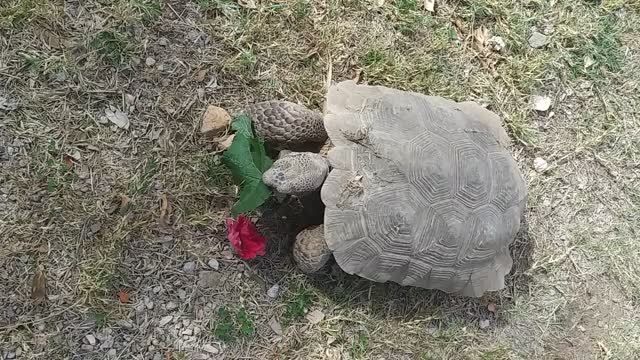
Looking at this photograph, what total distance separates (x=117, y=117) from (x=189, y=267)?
82 cm

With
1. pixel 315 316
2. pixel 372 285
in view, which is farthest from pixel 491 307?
pixel 315 316

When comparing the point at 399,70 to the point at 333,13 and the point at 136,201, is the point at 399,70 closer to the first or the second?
the point at 333,13

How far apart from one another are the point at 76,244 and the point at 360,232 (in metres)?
1.34

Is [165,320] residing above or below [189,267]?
below

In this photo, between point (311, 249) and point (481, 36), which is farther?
point (481, 36)

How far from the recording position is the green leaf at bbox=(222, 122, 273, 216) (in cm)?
277

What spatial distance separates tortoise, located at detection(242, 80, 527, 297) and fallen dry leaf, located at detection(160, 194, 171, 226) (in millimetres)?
559

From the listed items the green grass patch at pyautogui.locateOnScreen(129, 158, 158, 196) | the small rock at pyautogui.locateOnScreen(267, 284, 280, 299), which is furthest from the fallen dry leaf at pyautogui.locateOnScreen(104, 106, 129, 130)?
the small rock at pyautogui.locateOnScreen(267, 284, 280, 299)

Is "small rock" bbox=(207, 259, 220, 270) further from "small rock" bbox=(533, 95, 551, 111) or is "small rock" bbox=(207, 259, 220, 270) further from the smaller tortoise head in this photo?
"small rock" bbox=(533, 95, 551, 111)

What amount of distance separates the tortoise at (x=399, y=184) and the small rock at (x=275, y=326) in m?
0.34

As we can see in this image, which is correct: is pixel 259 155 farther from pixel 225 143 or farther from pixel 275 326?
pixel 275 326

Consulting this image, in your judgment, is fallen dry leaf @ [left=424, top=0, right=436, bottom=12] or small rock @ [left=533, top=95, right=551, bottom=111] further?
small rock @ [left=533, top=95, right=551, bottom=111]

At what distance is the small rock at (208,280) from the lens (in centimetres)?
314

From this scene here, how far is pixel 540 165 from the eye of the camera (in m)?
3.76
